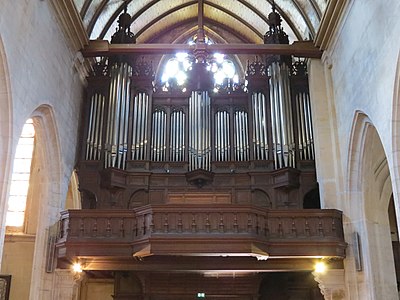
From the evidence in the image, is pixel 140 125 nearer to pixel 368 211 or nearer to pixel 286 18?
pixel 286 18

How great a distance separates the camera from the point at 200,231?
451 inches

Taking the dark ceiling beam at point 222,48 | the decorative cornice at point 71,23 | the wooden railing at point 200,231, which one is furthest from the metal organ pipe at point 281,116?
the decorative cornice at point 71,23

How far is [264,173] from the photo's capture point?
1424 cm

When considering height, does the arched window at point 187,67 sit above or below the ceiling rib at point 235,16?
below

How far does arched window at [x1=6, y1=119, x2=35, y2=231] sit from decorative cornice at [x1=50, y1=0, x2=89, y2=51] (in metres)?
2.76

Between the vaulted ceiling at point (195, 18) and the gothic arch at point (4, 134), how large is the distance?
15.5 feet

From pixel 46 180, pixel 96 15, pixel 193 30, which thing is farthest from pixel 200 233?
pixel 193 30

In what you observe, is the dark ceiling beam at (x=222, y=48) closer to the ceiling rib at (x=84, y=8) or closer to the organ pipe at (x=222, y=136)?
the ceiling rib at (x=84, y=8)

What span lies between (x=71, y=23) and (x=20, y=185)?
16.2ft

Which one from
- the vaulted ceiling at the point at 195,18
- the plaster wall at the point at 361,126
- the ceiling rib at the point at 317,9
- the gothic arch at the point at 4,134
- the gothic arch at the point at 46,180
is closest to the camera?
the gothic arch at the point at 4,134

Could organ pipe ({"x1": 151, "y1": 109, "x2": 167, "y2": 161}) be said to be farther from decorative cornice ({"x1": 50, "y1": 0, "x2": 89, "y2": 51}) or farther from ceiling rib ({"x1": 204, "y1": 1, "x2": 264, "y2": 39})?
ceiling rib ({"x1": 204, "y1": 1, "x2": 264, "y2": 39})

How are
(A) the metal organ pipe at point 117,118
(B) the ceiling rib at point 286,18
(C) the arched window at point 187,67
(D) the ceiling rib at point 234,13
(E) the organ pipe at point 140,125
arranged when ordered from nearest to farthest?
(A) the metal organ pipe at point 117,118 → (D) the ceiling rib at point 234,13 → (E) the organ pipe at point 140,125 → (B) the ceiling rib at point 286,18 → (C) the arched window at point 187,67

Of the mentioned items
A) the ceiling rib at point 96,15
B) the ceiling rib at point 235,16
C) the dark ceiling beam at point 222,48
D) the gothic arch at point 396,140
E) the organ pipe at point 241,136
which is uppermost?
the ceiling rib at point 235,16

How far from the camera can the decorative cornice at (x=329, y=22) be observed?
12375 mm
